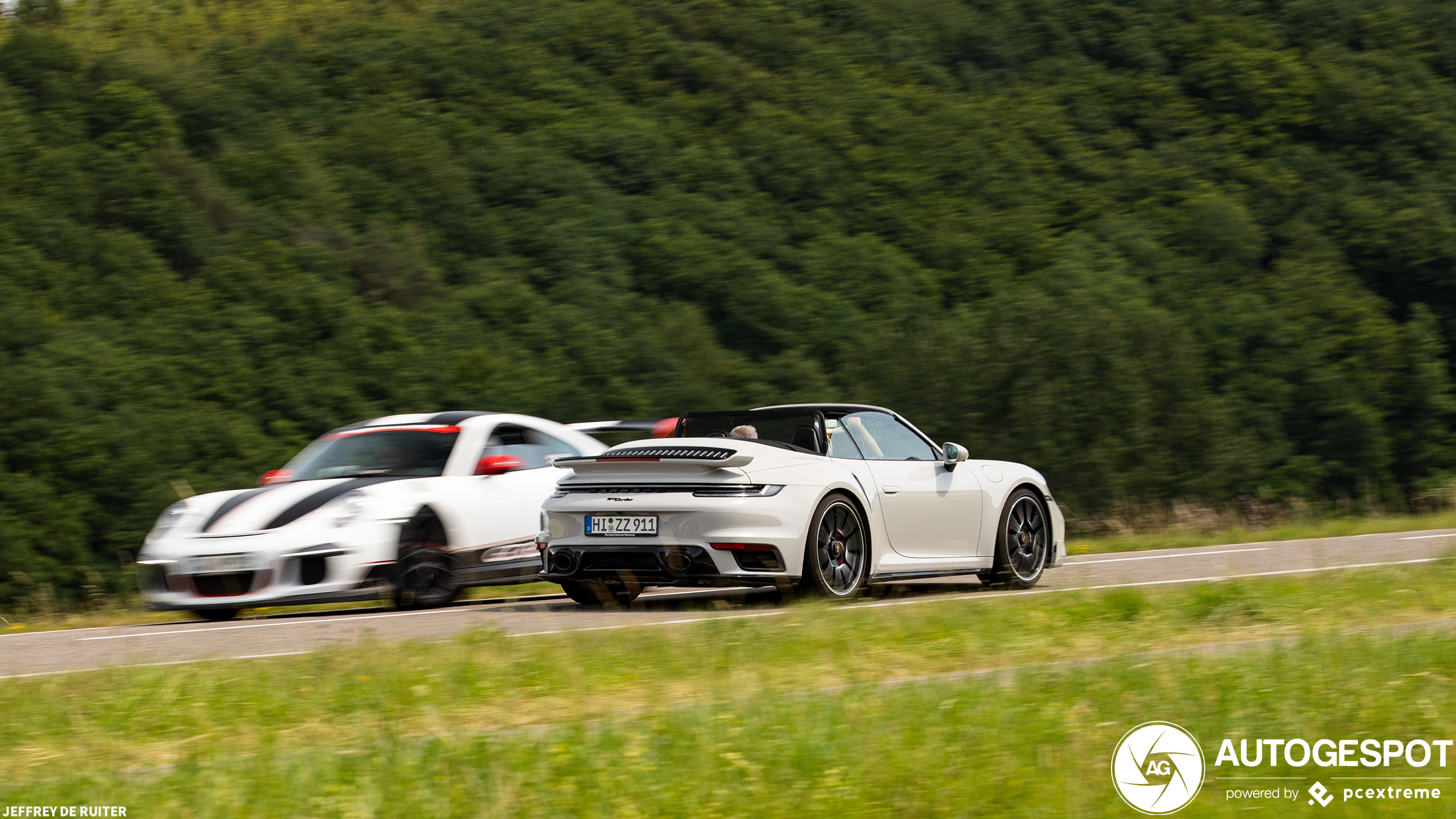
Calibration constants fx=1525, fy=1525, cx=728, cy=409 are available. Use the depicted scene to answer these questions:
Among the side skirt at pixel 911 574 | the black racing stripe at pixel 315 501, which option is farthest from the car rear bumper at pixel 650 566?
the black racing stripe at pixel 315 501

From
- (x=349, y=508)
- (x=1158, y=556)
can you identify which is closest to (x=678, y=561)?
(x=349, y=508)

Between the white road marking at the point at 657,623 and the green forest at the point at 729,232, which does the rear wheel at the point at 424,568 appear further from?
the green forest at the point at 729,232

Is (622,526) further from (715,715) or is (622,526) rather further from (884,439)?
(715,715)

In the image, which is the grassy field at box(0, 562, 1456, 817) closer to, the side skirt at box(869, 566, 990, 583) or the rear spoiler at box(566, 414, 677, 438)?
the side skirt at box(869, 566, 990, 583)

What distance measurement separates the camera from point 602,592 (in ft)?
34.9

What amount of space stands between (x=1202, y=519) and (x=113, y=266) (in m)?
48.9

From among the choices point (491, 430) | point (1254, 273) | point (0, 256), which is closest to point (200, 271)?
point (0, 256)

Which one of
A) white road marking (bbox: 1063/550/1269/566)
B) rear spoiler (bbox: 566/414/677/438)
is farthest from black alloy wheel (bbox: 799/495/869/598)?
white road marking (bbox: 1063/550/1269/566)

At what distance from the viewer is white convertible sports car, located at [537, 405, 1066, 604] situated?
371 inches

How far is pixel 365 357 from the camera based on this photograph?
184 feet

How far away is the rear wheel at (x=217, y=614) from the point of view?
36.1 feet

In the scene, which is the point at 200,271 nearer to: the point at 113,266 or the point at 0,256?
the point at 113,266

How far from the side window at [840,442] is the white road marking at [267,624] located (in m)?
2.80

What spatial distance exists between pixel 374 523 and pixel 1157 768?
7570mm
